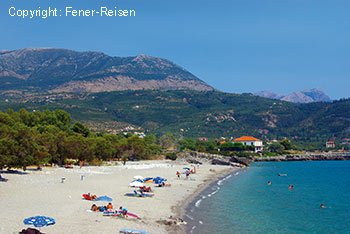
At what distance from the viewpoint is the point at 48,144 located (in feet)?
166

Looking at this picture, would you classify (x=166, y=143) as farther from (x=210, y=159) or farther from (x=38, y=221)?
(x=38, y=221)

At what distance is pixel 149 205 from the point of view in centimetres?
2922

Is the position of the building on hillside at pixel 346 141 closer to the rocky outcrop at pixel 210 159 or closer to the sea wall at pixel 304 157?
the sea wall at pixel 304 157

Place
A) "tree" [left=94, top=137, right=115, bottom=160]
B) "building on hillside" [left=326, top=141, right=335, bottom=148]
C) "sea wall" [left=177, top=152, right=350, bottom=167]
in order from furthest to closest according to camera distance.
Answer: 1. "building on hillside" [left=326, top=141, right=335, bottom=148]
2. "sea wall" [left=177, top=152, right=350, bottom=167]
3. "tree" [left=94, top=137, right=115, bottom=160]

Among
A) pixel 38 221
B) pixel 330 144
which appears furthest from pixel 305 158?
pixel 38 221

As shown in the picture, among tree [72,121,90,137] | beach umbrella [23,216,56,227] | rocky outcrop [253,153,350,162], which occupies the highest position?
tree [72,121,90,137]

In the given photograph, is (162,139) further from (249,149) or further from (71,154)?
(71,154)

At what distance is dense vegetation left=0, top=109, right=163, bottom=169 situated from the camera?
3706cm

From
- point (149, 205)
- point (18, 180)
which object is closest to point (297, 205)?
point (149, 205)

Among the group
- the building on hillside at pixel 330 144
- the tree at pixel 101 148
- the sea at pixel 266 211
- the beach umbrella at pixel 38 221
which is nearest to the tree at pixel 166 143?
the tree at pixel 101 148

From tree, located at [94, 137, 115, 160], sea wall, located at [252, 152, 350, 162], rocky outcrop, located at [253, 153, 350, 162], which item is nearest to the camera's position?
tree, located at [94, 137, 115, 160]

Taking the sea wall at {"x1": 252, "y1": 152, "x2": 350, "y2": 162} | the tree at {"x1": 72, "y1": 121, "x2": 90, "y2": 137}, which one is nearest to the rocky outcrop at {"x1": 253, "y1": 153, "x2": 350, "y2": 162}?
the sea wall at {"x1": 252, "y1": 152, "x2": 350, "y2": 162}

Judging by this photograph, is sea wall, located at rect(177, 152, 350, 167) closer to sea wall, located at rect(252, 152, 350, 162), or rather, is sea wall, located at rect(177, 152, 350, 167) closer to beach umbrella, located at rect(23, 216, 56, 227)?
sea wall, located at rect(252, 152, 350, 162)

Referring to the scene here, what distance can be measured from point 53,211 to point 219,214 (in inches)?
499
